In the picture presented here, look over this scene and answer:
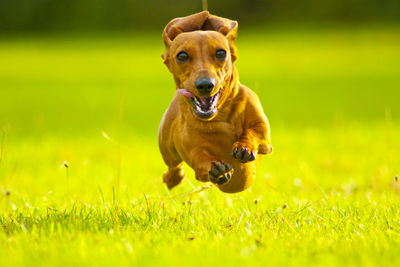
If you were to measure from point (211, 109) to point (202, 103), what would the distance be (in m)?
0.08

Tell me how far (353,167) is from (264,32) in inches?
1750

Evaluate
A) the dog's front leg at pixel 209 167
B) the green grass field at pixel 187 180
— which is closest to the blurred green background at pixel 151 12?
the green grass field at pixel 187 180

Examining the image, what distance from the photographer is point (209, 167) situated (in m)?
3.63

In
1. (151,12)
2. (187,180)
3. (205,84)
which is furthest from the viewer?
(151,12)

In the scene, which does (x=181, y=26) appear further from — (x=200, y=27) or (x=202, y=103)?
(x=202, y=103)

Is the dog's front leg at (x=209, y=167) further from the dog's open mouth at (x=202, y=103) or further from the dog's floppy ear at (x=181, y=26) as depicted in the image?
the dog's floppy ear at (x=181, y=26)

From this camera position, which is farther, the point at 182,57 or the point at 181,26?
the point at 181,26

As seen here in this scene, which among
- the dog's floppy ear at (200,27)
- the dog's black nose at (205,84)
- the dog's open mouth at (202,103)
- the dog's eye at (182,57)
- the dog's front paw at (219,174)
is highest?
the dog's floppy ear at (200,27)

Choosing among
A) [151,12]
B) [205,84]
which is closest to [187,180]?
[205,84]

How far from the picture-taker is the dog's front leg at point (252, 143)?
11.9 ft

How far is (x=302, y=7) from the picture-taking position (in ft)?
193

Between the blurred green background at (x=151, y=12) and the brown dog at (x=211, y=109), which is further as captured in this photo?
the blurred green background at (x=151, y=12)

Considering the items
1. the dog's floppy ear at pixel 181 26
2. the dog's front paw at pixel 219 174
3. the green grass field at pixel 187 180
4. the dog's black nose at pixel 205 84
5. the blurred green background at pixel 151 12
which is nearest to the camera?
the dog's black nose at pixel 205 84

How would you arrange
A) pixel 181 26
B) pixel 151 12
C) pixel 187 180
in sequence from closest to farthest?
1. pixel 181 26
2. pixel 187 180
3. pixel 151 12
